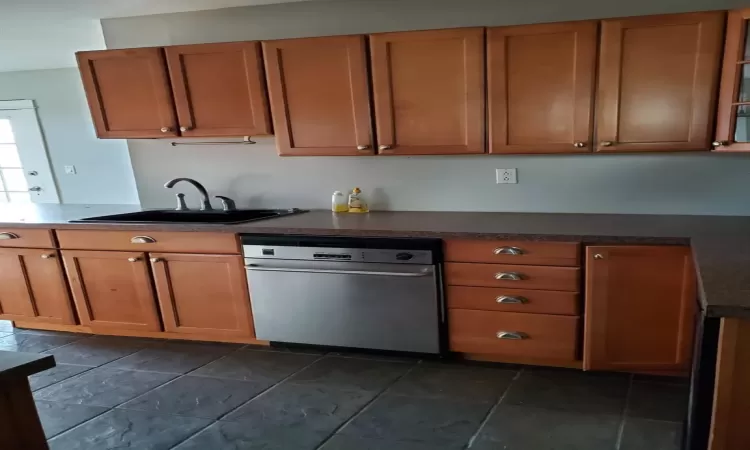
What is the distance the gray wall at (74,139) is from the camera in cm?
484

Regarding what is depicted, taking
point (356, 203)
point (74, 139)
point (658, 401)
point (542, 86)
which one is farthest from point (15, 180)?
point (658, 401)

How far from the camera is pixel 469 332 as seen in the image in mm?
2654

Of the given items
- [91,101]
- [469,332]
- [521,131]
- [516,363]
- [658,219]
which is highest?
[91,101]

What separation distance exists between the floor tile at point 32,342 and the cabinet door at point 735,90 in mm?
3903

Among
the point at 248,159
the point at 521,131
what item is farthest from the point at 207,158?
the point at 521,131

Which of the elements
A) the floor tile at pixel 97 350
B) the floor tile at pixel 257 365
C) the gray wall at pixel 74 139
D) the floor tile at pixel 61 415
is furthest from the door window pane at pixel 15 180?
the floor tile at pixel 257 365

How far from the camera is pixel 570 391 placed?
2428 mm

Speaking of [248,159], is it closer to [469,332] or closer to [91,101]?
[91,101]

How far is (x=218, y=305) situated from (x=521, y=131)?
1.98 meters

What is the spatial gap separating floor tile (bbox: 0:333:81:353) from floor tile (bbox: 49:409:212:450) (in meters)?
1.20

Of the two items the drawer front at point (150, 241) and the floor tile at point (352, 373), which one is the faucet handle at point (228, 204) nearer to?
the drawer front at point (150, 241)

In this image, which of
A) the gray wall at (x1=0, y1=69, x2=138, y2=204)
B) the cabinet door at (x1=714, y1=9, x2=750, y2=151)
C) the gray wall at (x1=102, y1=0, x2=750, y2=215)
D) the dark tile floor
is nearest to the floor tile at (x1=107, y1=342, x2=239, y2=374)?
the dark tile floor

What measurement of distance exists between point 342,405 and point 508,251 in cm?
108

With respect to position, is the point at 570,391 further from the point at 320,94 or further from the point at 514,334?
the point at 320,94
